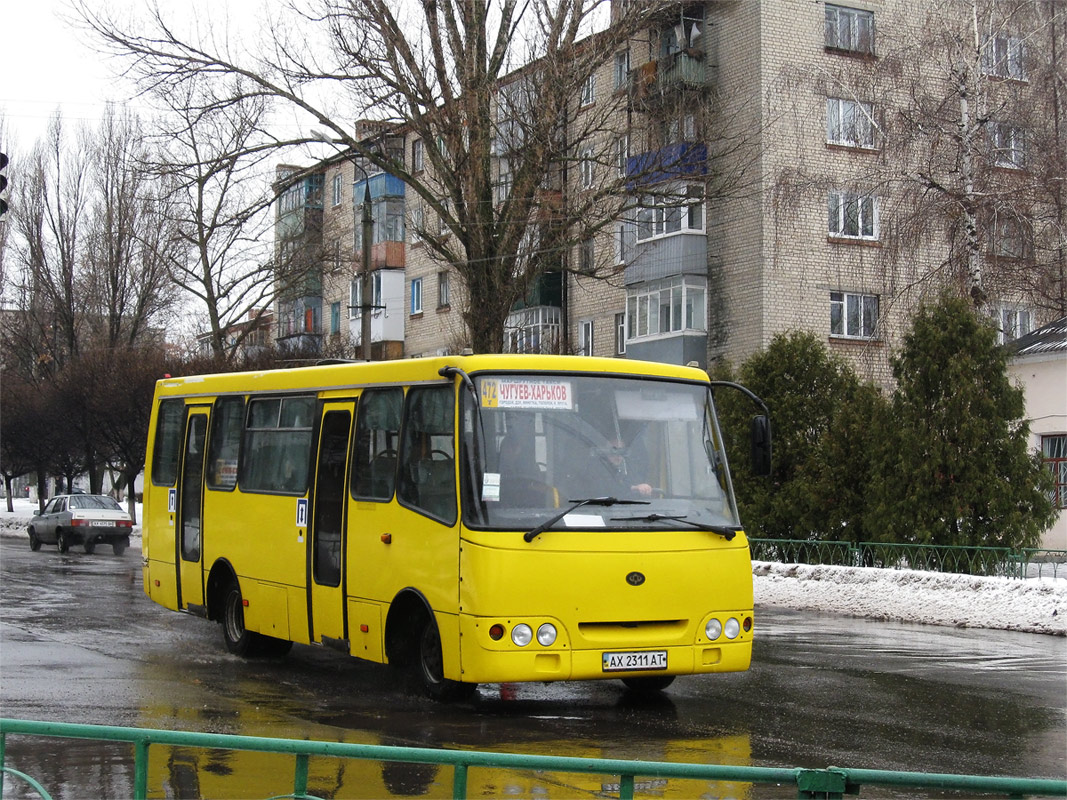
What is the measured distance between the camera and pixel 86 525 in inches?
1421

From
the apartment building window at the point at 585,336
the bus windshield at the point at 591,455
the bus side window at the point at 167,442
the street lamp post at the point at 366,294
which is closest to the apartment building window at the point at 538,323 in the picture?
the apartment building window at the point at 585,336

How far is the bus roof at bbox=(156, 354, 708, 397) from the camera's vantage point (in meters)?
10.2

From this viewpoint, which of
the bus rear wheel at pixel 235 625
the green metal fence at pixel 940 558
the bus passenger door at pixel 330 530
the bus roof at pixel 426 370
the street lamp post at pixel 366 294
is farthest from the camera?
the street lamp post at pixel 366 294

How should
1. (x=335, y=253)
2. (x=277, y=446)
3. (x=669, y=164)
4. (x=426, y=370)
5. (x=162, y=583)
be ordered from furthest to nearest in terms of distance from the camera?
(x=335, y=253)
(x=669, y=164)
(x=162, y=583)
(x=277, y=446)
(x=426, y=370)

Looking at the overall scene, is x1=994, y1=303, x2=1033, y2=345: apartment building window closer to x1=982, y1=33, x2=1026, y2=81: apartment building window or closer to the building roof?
the building roof

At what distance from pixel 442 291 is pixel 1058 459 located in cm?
2902

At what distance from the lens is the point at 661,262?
39500 mm

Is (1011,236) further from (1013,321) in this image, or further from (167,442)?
(167,442)

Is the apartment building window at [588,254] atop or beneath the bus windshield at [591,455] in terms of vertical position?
atop

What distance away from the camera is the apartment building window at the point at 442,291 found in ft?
175

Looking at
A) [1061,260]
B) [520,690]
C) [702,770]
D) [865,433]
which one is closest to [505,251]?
[865,433]

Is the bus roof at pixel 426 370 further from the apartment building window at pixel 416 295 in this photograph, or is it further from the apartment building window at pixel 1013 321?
the apartment building window at pixel 416 295

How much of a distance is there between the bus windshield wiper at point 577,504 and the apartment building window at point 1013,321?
25.0 m

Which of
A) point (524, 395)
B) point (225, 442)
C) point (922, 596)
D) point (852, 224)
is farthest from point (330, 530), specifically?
point (852, 224)
